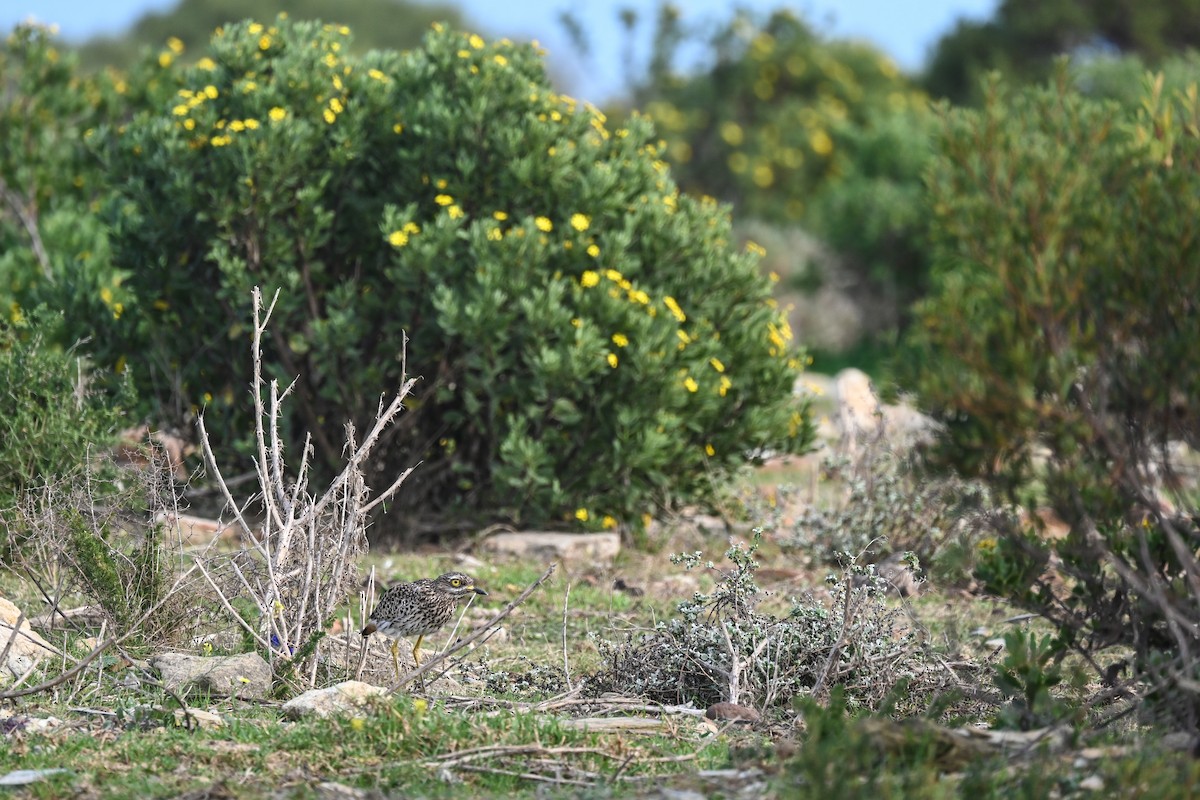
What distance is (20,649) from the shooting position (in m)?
5.53

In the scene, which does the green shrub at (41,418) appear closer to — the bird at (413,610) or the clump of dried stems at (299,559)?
the clump of dried stems at (299,559)

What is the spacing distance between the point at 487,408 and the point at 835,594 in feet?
10.0

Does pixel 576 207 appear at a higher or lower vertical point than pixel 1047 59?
lower

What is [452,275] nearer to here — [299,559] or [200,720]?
[299,559]

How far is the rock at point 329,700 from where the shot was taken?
15.8 feet

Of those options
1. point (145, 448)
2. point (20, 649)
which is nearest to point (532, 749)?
point (20, 649)

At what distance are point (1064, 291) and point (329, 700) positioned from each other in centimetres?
338

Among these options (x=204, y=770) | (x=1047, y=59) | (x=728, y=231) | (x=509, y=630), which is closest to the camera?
(x=204, y=770)

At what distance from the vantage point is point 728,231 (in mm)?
9055

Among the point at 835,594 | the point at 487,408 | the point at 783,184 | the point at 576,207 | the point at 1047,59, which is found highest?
the point at 1047,59

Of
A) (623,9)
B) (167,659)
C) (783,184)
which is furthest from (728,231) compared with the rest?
(623,9)

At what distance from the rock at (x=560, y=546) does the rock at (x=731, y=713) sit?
3081 mm

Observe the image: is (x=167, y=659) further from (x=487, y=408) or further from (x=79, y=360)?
(x=487, y=408)

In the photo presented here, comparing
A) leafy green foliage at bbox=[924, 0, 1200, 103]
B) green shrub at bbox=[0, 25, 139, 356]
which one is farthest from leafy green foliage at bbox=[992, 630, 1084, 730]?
leafy green foliage at bbox=[924, 0, 1200, 103]
